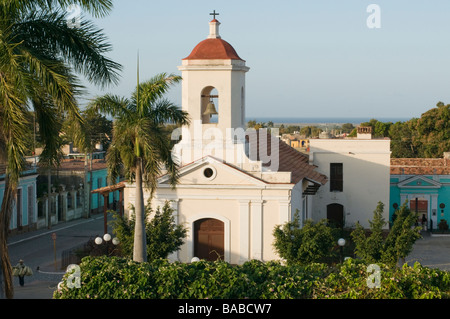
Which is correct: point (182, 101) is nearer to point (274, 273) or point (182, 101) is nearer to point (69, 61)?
point (69, 61)

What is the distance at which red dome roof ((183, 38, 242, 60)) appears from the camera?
1050 inches

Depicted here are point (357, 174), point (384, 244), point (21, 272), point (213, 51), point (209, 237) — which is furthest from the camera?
point (357, 174)

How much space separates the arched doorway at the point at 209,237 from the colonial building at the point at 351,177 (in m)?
10.9

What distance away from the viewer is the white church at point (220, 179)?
26250 millimetres

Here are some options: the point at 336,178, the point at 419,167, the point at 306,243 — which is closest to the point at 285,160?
the point at 336,178

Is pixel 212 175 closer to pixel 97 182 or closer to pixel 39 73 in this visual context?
pixel 39 73

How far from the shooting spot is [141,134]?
19797 mm

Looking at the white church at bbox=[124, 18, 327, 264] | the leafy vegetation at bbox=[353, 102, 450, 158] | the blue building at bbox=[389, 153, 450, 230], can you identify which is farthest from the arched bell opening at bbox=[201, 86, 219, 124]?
the leafy vegetation at bbox=[353, 102, 450, 158]

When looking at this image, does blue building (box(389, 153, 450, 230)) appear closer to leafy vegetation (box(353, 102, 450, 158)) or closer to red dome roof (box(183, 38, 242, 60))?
red dome roof (box(183, 38, 242, 60))

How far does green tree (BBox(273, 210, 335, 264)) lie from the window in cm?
1395

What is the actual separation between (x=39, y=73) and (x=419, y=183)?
3016 cm

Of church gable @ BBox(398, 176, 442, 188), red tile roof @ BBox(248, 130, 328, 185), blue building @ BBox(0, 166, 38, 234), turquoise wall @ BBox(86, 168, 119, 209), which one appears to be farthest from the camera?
turquoise wall @ BBox(86, 168, 119, 209)

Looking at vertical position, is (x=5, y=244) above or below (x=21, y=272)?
above
